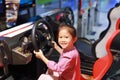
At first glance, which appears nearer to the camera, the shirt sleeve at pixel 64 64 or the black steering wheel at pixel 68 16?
the shirt sleeve at pixel 64 64

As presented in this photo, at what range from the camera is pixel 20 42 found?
228 centimetres

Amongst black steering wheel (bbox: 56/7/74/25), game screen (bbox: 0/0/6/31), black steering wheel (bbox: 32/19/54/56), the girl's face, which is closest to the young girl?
the girl's face

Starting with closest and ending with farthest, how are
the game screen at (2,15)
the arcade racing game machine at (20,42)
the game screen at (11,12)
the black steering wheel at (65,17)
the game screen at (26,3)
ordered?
the arcade racing game machine at (20,42)
the game screen at (2,15)
the game screen at (11,12)
the game screen at (26,3)
the black steering wheel at (65,17)

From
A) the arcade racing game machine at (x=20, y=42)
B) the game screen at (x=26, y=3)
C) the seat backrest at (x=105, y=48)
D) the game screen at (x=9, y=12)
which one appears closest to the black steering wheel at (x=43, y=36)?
the arcade racing game machine at (x=20, y=42)

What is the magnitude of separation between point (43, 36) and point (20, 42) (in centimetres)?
24

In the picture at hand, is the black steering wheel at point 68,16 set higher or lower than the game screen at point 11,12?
lower

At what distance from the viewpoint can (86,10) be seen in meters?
5.34

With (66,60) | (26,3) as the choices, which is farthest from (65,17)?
(66,60)

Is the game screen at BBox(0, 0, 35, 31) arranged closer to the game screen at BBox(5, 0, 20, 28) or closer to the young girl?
the game screen at BBox(5, 0, 20, 28)

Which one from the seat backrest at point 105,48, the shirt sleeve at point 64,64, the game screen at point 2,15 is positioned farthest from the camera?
the game screen at point 2,15

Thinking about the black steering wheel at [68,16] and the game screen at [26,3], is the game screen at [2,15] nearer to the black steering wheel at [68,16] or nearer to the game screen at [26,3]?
the game screen at [26,3]

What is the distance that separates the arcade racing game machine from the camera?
2096 mm

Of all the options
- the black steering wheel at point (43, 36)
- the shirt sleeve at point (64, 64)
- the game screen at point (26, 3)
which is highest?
→ the game screen at point (26, 3)

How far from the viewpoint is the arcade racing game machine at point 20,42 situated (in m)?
2.10
